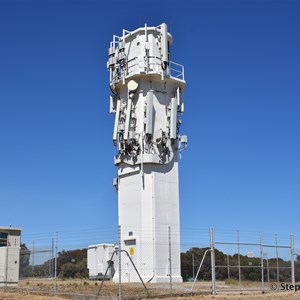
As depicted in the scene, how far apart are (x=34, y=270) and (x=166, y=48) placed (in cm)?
1748

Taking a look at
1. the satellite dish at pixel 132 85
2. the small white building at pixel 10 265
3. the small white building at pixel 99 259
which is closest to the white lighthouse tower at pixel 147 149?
the satellite dish at pixel 132 85

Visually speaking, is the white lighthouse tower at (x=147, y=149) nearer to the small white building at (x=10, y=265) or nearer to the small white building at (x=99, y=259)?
the small white building at (x=99, y=259)

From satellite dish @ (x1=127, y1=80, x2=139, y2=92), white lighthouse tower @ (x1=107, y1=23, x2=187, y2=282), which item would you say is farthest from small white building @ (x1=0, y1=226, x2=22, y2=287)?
satellite dish @ (x1=127, y1=80, x2=139, y2=92)

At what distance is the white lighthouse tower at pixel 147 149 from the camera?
119 ft

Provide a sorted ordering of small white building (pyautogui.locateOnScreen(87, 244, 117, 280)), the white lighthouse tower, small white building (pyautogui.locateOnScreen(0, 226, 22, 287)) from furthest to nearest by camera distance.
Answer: small white building (pyautogui.locateOnScreen(87, 244, 117, 280)), the white lighthouse tower, small white building (pyautogui.locateOnScreen(0, 226, 22, 287))

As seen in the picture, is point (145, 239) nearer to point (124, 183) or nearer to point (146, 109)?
point (124, 183)

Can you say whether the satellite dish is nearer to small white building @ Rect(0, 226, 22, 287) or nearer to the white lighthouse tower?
the white lighthouse tower

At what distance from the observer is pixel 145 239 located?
119 feet

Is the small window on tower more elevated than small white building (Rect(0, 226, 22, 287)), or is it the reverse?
the small window on tower

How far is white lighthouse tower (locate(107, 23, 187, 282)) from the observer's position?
36.3 meters

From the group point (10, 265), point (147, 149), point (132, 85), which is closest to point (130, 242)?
point (147, 149)

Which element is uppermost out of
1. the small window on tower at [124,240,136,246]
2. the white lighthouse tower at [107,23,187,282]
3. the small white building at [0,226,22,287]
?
the white lighthouse tower at [107,23,187,282]

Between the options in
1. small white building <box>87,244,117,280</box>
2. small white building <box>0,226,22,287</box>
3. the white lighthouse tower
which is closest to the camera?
small white building <box>0,226,22,287</box>

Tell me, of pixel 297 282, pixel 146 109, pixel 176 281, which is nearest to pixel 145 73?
pixel 146 109
